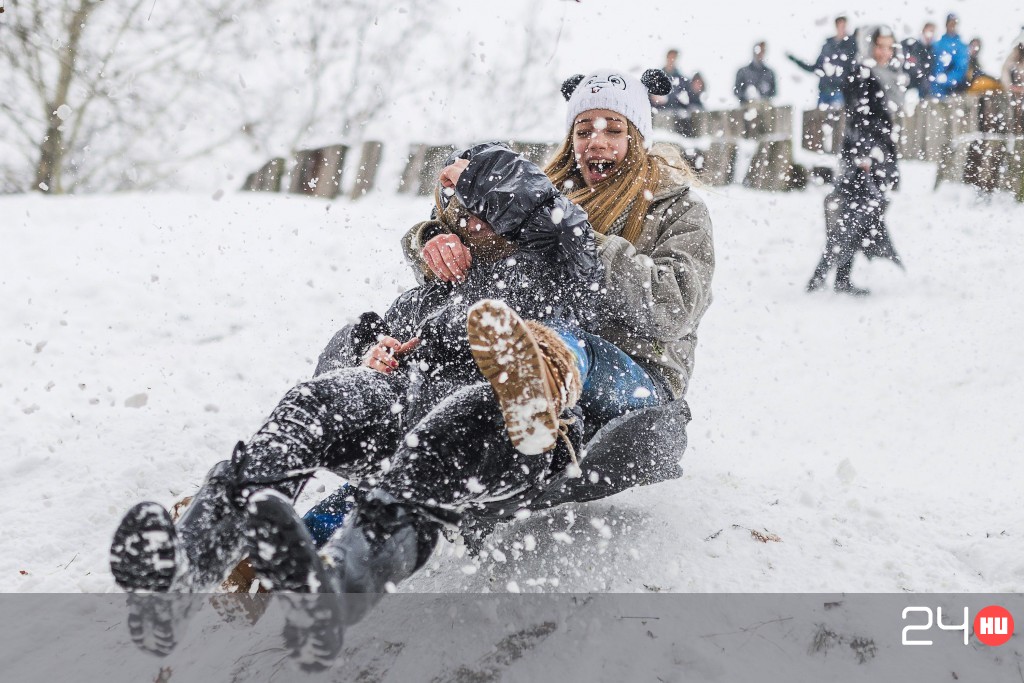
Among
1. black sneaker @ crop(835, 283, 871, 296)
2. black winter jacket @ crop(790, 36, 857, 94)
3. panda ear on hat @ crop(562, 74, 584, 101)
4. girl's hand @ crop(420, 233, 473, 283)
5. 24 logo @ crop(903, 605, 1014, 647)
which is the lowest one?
24 logo @ crop(903, 605, 1014, 647)

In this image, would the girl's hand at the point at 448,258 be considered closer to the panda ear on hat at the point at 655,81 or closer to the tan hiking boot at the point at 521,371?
the tan hiking boot at the point at 521,371

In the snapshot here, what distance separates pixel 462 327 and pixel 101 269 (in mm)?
3183

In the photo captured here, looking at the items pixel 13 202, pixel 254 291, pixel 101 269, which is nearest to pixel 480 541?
pixel 254 291

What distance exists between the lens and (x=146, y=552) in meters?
1.19

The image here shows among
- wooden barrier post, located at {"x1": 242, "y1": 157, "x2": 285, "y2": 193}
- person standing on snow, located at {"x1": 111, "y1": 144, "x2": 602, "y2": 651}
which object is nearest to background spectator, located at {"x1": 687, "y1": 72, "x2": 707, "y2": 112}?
wooden barrier post, located at {"x1": 242, "y1": 157, "x2": 285, "y2": 193}

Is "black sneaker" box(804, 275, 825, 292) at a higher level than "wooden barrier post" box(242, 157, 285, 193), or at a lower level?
lower

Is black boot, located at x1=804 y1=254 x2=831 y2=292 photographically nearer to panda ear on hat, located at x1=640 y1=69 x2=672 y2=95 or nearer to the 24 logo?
panda ear on hat, located at x1=640 y1=69 x2=672 y2=95

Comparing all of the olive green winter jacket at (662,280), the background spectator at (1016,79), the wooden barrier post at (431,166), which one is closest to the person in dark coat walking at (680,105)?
the wooden barrier post at (431,166)

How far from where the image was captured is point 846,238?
212 inches

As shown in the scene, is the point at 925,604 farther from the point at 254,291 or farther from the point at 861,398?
the point at 254,291

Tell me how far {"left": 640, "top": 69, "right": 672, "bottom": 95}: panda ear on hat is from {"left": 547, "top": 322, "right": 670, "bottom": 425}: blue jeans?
1043 millimetres

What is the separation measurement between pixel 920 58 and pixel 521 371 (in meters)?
7.42

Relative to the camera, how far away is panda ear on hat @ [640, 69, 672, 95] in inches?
99.7

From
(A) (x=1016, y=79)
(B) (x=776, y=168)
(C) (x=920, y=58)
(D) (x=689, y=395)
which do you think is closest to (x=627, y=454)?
(D) (x=689, y=395)
